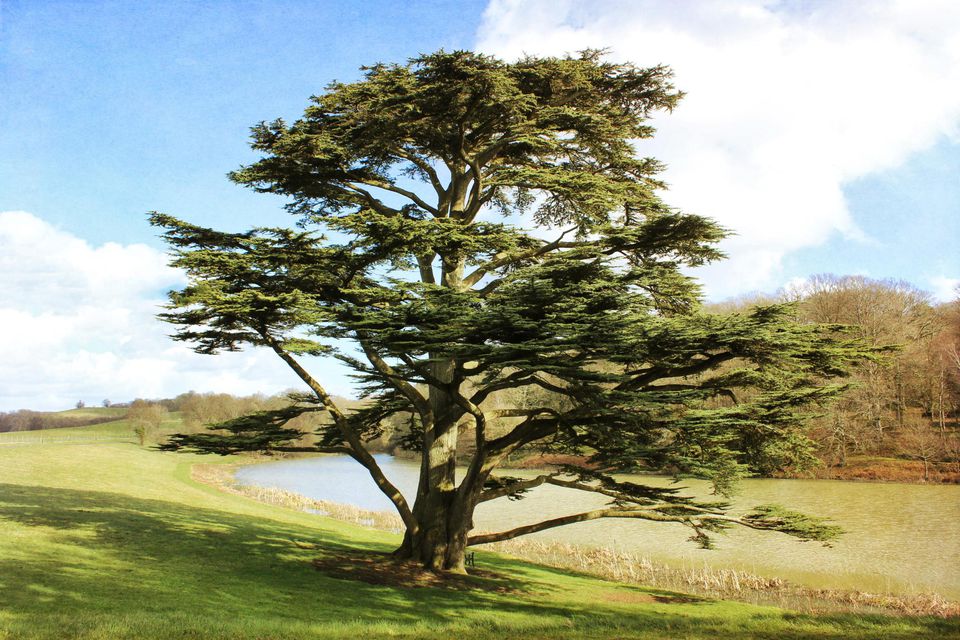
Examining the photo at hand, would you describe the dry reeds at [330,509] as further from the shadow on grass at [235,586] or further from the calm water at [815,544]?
the shadow on grass at [235,586]

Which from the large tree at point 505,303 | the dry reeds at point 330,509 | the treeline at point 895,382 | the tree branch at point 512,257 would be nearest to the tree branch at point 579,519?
the large tree at point 505,303

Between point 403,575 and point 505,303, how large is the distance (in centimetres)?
540

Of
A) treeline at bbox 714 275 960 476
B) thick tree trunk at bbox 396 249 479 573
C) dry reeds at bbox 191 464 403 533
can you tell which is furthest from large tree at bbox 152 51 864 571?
treeline at bbox 714 275 960 476

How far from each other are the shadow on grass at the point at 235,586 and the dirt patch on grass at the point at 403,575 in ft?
0.24

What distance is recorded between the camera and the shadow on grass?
7.83m

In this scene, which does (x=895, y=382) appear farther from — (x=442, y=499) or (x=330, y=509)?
(x=442, y=499)

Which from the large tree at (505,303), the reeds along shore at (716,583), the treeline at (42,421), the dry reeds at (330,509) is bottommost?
the treeline at (42,421)

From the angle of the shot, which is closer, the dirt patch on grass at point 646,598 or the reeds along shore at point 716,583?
the dirt patch on grass at point 646,598

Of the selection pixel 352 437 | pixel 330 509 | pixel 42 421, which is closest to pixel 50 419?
pixel 42 421

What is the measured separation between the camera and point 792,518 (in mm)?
9789

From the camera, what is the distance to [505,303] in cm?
862

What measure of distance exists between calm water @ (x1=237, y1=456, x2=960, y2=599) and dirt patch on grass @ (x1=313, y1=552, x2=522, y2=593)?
5016mm

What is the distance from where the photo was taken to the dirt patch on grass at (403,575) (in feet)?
33.8

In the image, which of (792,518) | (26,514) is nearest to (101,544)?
(26,514)
